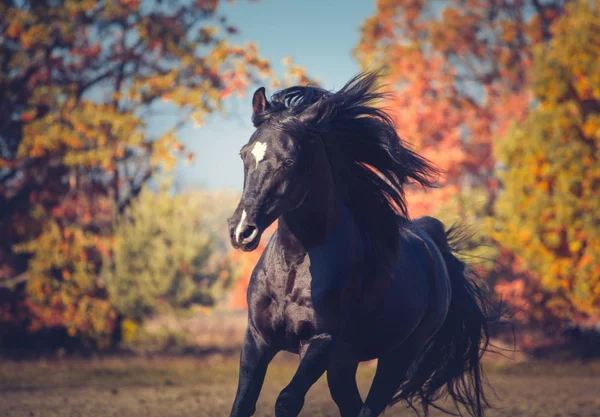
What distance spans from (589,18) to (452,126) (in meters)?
6.65

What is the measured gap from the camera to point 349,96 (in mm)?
5008

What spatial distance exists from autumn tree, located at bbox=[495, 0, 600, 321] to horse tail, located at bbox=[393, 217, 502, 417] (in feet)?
34.9

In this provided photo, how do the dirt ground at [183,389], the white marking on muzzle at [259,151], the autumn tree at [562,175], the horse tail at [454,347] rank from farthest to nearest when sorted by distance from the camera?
1. the autumn tree at [562,175]
2. the dirt ground at [183,389]
3. the horse tail at [454,347]
4. the white marking on muzzle at [259,151]

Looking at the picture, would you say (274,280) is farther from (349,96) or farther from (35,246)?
(35,246)

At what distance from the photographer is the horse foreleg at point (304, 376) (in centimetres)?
421

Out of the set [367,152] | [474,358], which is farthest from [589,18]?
[367,152]

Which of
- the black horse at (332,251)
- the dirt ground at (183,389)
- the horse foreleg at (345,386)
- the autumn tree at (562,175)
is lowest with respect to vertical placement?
the dirt ground at (183,389)

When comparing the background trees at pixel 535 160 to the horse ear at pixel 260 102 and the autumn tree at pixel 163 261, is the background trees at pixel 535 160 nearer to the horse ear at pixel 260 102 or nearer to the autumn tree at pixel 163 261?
the autumn tree at pixel 163 261

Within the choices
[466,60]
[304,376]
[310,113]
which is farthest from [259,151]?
[466,60]

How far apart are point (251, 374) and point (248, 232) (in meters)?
0.92

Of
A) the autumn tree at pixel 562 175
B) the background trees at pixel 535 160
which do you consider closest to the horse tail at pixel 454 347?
the background trees at pixel 535 160

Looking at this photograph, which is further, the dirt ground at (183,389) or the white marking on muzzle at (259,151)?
the dirt ground at (183,389)

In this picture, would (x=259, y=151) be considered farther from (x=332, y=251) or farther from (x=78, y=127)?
(x=78, y=127)

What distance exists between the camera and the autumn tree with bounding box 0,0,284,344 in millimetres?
18781
